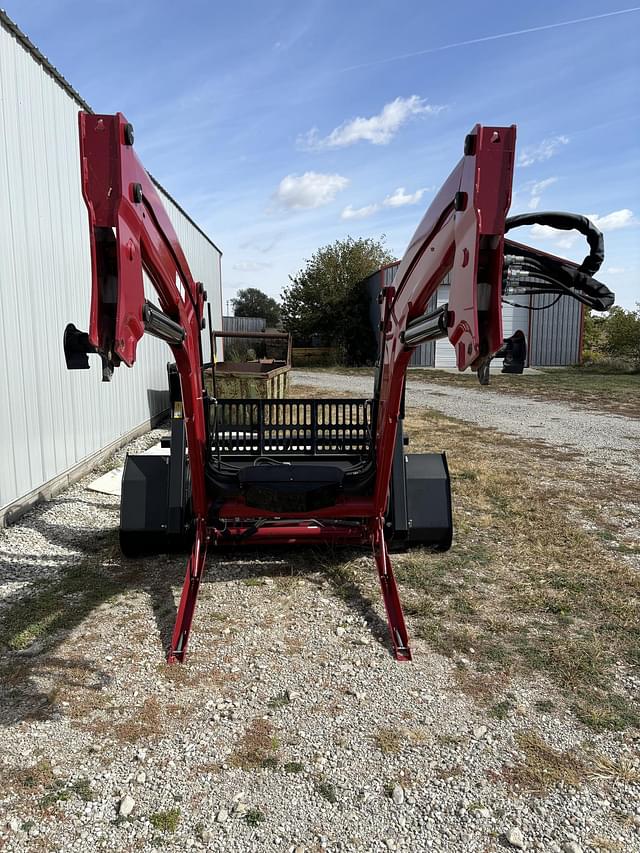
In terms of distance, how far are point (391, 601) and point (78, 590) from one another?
6.41 feet

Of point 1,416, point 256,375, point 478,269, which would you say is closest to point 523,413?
point 256,375

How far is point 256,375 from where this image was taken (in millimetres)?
9219

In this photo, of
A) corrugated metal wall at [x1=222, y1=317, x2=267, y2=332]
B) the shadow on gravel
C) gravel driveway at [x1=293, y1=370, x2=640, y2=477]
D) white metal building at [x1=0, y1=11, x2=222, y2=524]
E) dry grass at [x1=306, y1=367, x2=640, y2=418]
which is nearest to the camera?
the shadow on gravel

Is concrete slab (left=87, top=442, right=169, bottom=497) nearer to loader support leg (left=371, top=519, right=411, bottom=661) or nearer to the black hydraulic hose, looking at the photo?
loader support leg (left=371, top=519, right=411, bottom=661)

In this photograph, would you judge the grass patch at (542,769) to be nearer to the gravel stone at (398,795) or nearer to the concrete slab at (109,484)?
the gravel stone at (398,795)

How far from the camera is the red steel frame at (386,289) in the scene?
6.40ft

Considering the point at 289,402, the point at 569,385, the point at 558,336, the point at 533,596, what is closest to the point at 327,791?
the point at 533,596

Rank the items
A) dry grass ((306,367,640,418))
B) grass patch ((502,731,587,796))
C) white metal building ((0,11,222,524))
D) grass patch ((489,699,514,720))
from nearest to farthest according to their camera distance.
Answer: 1. grass patch ((502,731,587,796))
2. grass patch ((489,699,514,720))
3. white metal building ((0,11,222,524))
4. dry grass ((306,367,640,418))

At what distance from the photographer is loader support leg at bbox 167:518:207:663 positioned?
9.62 ft

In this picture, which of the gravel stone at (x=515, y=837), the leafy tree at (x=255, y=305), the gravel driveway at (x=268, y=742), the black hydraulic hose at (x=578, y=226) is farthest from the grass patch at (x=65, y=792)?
the leafy tree at (x=255, y=305)

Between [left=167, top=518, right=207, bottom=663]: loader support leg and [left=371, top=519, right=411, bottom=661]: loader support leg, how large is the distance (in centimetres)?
105

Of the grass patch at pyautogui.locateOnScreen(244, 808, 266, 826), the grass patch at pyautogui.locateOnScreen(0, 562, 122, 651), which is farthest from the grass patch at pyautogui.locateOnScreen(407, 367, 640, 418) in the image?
the grass patch at pyautogui.locateOnScreen(244, 808, 266, 826)

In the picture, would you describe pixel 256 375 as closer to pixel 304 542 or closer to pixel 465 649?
pixel 304 542

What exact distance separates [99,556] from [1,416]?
4.96 ft
